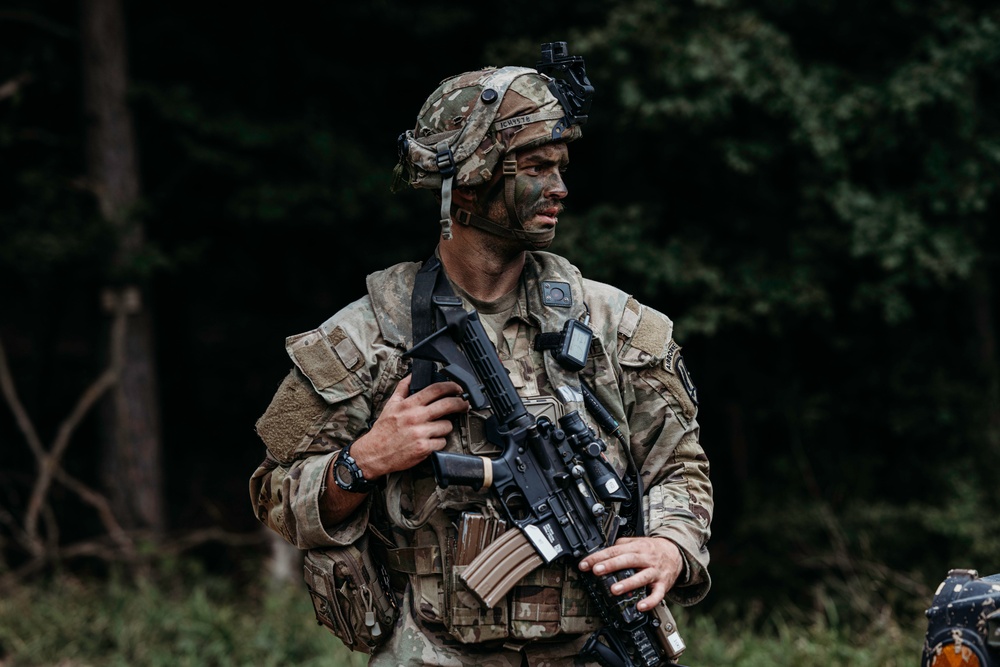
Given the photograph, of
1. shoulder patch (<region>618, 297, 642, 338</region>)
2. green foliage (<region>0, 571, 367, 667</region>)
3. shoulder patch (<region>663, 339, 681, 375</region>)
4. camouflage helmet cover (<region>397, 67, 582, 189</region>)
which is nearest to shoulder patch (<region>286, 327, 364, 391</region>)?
camouflage helmet cover (<region>397, 67, 582, 189</region>)

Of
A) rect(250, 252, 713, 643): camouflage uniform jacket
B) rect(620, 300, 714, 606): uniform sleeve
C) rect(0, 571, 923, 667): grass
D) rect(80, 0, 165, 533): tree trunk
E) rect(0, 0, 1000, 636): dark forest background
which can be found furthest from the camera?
rect(80, 0, 165, 533): tree trunk

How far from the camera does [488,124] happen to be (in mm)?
2893

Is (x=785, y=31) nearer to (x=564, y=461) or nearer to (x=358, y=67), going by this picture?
(x=358, y=67)

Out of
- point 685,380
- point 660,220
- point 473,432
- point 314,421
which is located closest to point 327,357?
point 314,421

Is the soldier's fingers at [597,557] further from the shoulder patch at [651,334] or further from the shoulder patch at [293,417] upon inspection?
the shoulder patch at [293,417]

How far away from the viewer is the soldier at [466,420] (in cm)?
284

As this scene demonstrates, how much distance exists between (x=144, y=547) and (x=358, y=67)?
403 cm

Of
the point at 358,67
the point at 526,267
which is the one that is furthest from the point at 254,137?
the point at 526,267

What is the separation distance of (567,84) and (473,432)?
0.92 m

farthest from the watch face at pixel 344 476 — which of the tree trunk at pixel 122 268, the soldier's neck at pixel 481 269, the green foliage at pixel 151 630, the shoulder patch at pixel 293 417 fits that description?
the tree trunk at pixel 122 268

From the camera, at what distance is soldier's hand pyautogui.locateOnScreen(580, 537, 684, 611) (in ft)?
9.07

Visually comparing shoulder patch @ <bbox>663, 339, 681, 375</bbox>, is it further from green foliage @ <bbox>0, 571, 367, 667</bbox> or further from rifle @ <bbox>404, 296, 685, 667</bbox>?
green foliage @ <bbox>0, 571, 367, 667</bbox>

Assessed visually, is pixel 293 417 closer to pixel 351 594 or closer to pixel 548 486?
pixel 351 594

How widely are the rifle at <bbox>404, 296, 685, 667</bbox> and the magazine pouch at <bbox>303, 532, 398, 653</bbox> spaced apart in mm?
308
